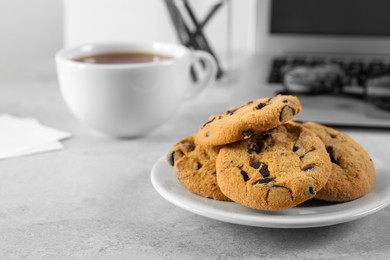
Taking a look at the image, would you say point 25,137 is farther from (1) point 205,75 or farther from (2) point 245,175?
(2) point 245,175

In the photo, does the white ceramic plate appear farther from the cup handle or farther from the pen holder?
the pen holder

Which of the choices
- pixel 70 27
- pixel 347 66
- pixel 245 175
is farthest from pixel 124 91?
pixel 70 27

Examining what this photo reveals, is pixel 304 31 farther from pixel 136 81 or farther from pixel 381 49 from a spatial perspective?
pixel 136 81

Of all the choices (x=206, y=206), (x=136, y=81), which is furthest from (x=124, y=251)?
(x=136, y=81)

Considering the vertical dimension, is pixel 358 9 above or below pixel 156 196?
above

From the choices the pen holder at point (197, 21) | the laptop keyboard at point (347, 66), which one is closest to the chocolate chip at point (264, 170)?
the laptop keyboard at point (347, 66)

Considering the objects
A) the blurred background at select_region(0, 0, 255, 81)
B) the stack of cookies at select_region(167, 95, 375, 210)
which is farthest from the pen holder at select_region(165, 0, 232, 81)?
the stack of cookies at select_region(167, 95, 375, 210)

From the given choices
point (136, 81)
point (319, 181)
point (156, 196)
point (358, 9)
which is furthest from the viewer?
point (358, 9)
